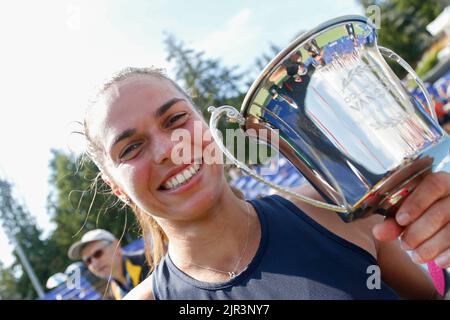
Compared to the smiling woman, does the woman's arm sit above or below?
below

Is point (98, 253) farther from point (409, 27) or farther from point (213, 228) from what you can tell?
point (409, 27)

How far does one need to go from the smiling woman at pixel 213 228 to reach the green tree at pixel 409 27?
36486 mm

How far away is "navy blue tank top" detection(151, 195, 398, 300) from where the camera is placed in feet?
4.33

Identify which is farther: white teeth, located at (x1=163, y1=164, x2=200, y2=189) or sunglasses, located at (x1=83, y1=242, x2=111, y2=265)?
sunglasses, located at (x1=83, y1=242, x2=111, y2=265)

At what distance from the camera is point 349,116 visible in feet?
3.43

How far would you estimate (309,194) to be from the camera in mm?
1499

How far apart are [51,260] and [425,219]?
122 ft

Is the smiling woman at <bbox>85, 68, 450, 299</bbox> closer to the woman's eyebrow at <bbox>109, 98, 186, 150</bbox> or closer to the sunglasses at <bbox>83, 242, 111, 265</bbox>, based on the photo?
the woman's eyebrow at <bbox>109, 98, 186, 150</bbox>

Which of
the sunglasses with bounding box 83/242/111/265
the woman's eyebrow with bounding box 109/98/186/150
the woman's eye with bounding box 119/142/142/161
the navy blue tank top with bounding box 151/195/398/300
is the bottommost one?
the sunglasses with bounding box 83/242/111/265

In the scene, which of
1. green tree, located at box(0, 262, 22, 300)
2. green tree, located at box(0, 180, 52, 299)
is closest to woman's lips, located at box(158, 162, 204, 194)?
green tree, located at box(0, 180, 52, 299)

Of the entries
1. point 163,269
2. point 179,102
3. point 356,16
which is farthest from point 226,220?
point 356,16

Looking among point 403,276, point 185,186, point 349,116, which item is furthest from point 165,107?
point 403,276

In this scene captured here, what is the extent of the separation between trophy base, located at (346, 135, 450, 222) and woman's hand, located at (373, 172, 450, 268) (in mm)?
21
